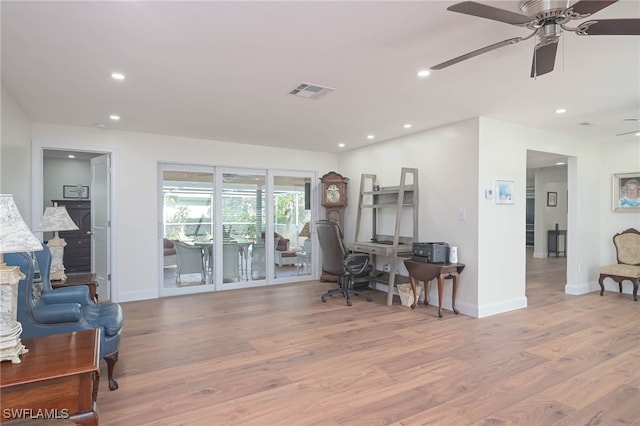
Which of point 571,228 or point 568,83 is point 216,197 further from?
point 571,228

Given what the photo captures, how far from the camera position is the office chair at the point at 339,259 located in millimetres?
4836

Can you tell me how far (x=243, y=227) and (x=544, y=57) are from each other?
16.0 feet

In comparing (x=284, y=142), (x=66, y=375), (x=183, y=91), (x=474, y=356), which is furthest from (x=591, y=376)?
(x=284, y=142)

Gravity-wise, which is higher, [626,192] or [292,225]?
[626,192]

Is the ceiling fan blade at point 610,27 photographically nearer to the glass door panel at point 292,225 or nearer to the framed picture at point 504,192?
the framed picture at point 504,192

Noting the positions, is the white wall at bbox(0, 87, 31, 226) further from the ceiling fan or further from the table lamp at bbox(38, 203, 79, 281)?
the ceiling fan

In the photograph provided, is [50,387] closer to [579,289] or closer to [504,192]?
[504,192]

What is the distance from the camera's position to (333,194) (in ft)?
20.8

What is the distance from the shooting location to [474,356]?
10.1 ft

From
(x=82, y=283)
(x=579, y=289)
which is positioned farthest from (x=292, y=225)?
(x=579, y=289)

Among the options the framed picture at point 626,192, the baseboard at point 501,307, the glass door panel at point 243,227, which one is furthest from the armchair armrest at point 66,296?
the framed picture at point 626,192

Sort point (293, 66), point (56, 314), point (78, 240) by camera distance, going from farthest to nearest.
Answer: point (78, 240), point (293, 66), point (56, 314)

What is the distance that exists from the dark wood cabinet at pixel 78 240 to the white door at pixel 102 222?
6.04ft

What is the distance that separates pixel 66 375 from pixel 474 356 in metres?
2.93
